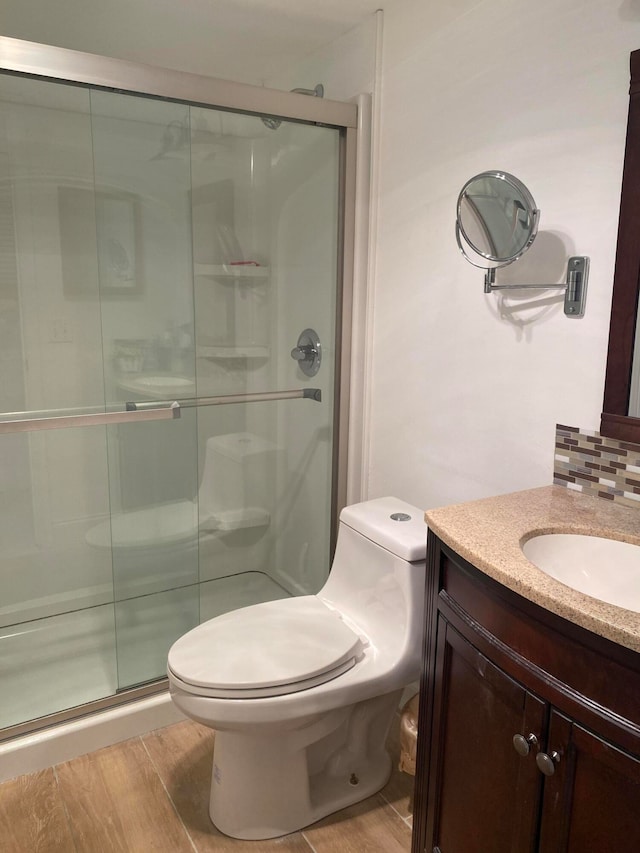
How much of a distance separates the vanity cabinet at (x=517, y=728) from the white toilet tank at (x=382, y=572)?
12.9 inches

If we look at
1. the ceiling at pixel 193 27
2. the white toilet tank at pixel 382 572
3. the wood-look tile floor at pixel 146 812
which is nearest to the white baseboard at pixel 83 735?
the wood-look tile floor at pixel 146 812

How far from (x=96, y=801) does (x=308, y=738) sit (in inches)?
24.8

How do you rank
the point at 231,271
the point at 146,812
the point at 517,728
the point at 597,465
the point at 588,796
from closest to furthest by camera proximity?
the point at 588,796, the point at 517,728, the point at 597,465, the point at 146,812, the point at 231,271

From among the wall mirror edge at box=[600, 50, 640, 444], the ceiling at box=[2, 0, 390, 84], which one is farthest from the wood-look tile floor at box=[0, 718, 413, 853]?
the ceiling at box=[2, 0, 390, 84]

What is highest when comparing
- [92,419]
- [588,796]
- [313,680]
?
[92,419]

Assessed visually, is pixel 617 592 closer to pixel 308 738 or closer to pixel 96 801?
pixel 308 738

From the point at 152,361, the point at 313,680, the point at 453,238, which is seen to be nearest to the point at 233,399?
the point at 152,361

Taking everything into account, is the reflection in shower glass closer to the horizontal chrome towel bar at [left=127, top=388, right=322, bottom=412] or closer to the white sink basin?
the horizontal chrome towel bar at [left=127, top=388, right=322, bottom=412]

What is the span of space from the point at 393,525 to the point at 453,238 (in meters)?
0.82

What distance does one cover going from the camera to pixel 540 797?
102 centimetres

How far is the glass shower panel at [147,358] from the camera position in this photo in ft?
6.12

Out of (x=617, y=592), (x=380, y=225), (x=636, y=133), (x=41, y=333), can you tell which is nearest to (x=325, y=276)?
(x=380, y=225)

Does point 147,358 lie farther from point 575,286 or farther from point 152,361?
point 575,286

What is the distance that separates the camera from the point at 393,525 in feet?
5.82
